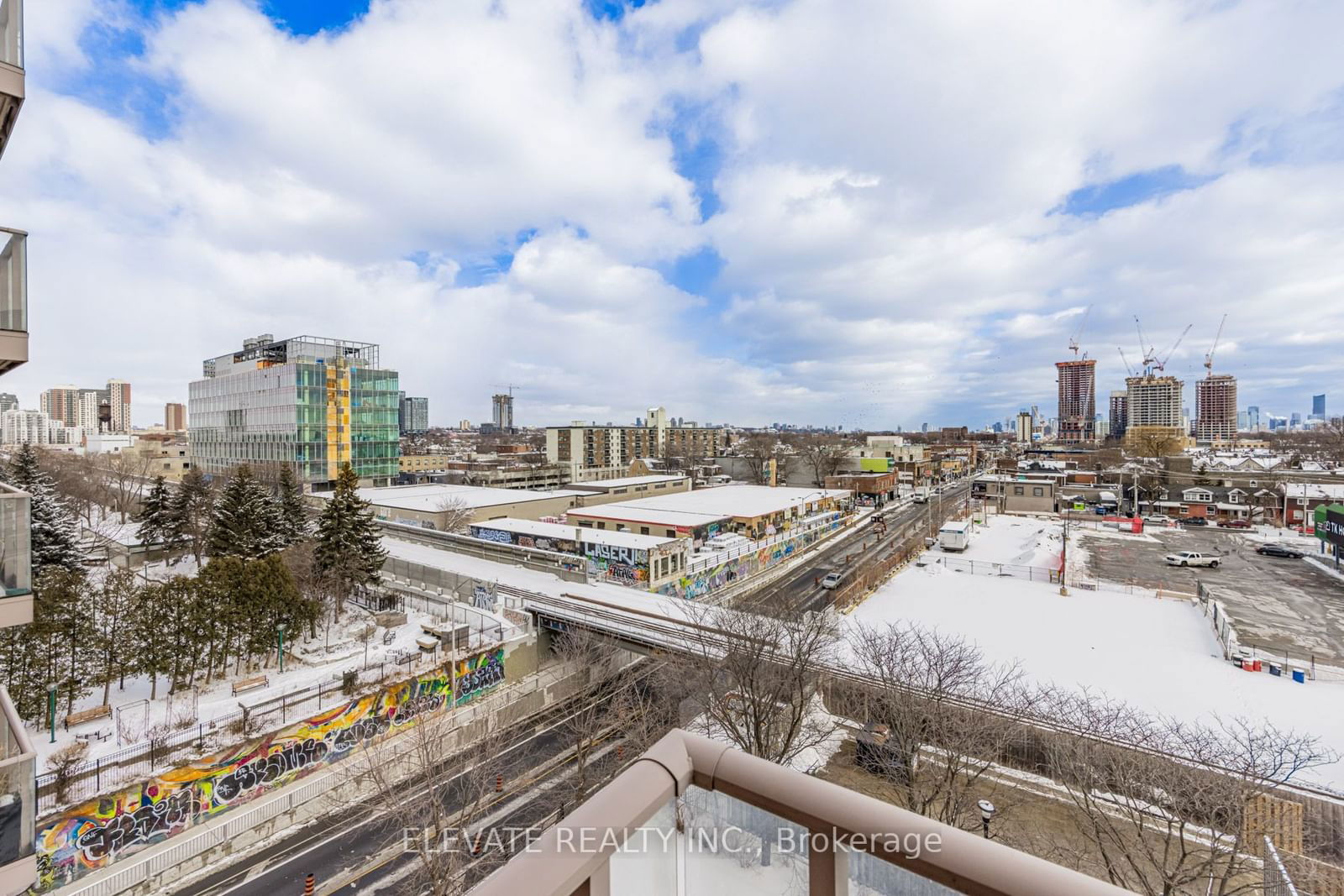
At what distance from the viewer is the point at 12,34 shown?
4645 mm

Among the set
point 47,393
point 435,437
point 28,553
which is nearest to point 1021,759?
point 28,553

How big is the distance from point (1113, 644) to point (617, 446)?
70.8m

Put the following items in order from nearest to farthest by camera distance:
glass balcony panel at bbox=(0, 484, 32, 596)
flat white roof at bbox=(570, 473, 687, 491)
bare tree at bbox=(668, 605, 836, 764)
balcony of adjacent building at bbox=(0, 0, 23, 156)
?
glass balcony panel at bbox=(0, 484, 32, 596) → balcony of adjacent building at bbox=(0, 0, 23, 156) → bare tree at bbox=(668, 605, 836, 764) → flat white roof at bbox=(570, 473, 687, 491)

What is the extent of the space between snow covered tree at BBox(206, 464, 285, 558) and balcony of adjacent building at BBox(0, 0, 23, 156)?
20.2 m

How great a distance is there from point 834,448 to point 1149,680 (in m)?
56.7

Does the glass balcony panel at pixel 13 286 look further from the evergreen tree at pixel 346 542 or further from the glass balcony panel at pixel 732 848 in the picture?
the evergreen tree at pixel 346 542

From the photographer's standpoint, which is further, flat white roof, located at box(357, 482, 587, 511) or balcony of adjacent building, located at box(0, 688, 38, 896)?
flat white roof, located at box(357, 482, 587, 511)

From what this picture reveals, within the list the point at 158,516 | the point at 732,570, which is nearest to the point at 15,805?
the point at 732,570

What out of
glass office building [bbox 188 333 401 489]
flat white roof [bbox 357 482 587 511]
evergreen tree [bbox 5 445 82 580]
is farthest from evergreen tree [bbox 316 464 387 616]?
glass office building [bbox 188 333 401 489]

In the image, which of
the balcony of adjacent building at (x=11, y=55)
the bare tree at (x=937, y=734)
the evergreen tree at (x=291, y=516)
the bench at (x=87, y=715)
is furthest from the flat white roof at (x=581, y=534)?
the balcony of adjacent building at (x=11, y=55)

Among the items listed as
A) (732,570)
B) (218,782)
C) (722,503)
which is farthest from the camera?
(722,503)

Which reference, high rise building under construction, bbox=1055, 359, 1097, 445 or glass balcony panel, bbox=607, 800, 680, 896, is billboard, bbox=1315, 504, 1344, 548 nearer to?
glass balcony panel, bbox=607, 800, 680, 896

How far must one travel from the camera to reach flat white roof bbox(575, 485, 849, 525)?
3338cm

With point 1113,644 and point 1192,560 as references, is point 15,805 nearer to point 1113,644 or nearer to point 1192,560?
point 1113,644
